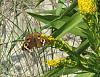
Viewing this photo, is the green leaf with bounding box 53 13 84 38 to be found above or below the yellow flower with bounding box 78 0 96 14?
below

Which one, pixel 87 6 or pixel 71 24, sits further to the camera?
pixel 71 24

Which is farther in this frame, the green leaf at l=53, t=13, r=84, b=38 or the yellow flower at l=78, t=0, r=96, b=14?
the green leaf at l=53, t=13, r=84, b=38

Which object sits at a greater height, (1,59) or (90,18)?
Result: (90,18)

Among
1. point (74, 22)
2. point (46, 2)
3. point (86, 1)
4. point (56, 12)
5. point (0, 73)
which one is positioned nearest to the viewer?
point (86, 1)

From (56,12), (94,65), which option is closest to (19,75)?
(56,12)

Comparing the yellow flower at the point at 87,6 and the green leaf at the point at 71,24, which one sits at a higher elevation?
the yellow flower at the point at 87,6

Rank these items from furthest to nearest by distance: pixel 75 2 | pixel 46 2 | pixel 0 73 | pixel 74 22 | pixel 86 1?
pixel 46 2
pixel 0 73
pixel 75 2
pixel 74 22
pixel 86 1

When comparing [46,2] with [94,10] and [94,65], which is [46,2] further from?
[94,10]

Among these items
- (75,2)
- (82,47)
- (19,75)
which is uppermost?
(75,2)

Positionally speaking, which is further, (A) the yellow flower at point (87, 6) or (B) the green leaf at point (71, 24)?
(B) the green leaf at point (71, 24)

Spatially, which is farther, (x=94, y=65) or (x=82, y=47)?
(x=82, y=47)
